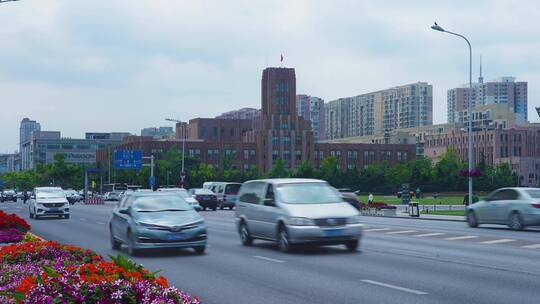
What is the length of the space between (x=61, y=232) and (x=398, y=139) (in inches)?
6813

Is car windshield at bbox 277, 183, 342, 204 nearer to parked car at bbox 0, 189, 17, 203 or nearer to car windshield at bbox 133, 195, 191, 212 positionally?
car windshield at bbox 133, 195, 191, 212

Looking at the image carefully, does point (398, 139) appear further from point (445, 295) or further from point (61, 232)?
point (445, 295)

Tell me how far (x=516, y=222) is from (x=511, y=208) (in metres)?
0.54

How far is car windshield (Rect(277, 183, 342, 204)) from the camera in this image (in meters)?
18.9

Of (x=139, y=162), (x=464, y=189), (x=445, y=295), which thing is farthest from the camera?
(x=464, y=189)

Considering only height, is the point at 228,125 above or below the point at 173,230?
above

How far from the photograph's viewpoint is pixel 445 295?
11.1m

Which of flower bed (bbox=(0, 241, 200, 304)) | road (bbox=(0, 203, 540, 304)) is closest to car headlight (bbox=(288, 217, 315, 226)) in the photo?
road (bbox=(0, 203, 540, 304))

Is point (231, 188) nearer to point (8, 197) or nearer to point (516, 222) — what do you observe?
point (516, 222)

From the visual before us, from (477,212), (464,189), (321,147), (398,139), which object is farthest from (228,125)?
(477,212)

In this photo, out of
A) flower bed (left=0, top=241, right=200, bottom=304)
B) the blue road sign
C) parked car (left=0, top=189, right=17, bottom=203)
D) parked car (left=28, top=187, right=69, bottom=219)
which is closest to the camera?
flower bed (left=0, top=241, right=200, bottom=304)

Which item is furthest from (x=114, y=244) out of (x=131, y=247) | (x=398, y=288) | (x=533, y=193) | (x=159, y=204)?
(x=533, y=193)

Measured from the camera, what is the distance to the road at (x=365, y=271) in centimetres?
1120

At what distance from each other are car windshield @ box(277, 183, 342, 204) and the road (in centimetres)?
128
